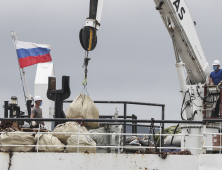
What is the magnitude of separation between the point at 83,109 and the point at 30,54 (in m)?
7.07

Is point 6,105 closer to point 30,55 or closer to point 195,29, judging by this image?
point 30,55

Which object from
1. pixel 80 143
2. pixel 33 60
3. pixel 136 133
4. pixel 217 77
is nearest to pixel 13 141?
pixel 80 143

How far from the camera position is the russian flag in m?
16.6

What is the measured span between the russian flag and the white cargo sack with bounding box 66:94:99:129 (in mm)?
6581

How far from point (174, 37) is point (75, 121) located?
17.2 feet

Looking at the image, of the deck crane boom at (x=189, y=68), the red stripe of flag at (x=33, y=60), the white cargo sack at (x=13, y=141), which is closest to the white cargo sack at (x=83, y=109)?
the white cargo sack at (x=13, y=141)

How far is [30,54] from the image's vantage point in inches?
658

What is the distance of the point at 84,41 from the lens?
10.5m

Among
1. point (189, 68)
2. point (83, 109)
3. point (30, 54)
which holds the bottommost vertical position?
point (83, 109)

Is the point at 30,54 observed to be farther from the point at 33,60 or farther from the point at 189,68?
the point at 189,68

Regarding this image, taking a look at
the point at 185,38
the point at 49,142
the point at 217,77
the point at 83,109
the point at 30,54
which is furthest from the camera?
the point at 30,54

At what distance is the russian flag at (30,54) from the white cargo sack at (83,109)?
21.6 ft

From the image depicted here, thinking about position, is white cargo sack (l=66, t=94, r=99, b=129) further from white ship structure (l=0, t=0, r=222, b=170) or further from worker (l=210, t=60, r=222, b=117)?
worker (l=210, t=60, r=222, b=117)

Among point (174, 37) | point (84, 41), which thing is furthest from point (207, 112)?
point (84, 41)
